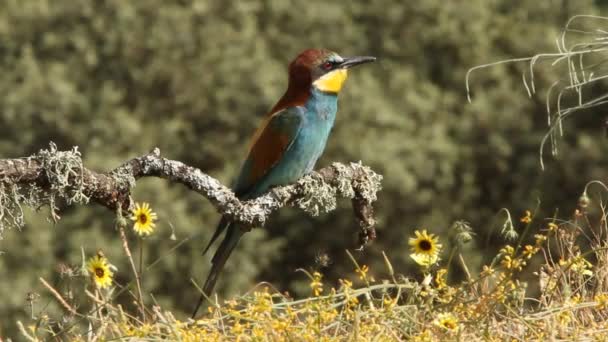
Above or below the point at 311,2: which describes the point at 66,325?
below

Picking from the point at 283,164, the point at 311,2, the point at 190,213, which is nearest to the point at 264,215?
the point at 283,164

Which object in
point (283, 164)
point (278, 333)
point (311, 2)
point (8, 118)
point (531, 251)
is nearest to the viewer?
point (278, 333)

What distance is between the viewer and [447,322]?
2.79 m

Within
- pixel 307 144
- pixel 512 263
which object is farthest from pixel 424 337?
pixel 307 144

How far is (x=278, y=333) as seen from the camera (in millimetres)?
2848

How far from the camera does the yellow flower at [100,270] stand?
120 inches

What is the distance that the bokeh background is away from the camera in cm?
775

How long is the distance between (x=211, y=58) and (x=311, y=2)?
2.63 ft

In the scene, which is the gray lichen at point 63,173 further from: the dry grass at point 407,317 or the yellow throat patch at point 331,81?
the yellow throat patch at point 331,81

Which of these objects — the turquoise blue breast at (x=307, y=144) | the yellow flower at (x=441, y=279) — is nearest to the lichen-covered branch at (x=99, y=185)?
the yellow flower at (x=441, y=279)

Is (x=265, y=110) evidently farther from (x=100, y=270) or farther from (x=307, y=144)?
(x=100, y=270)

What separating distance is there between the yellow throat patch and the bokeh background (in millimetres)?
2897

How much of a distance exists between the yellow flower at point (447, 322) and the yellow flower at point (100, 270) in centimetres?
75

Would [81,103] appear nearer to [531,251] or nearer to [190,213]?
[190,213]
